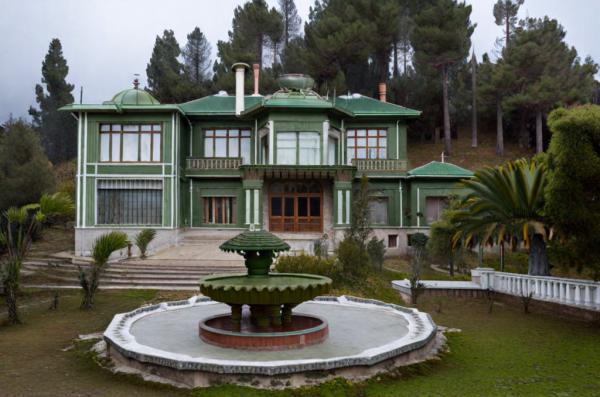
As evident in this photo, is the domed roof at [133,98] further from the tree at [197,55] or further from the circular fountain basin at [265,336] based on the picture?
the tree at [197,55]

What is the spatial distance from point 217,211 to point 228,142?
3.82 metres

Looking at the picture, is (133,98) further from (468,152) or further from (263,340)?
(468,152)

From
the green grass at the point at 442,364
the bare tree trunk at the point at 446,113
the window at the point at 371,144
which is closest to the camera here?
the green grass at the point at 442,364

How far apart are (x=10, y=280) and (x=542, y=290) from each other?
12.6 meters

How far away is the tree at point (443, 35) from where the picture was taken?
44.5m

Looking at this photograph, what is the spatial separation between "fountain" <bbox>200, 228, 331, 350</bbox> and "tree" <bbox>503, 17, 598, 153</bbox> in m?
37.9

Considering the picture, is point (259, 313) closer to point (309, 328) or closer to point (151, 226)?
point (309, 328)

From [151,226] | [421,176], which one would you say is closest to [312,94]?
[421,176]

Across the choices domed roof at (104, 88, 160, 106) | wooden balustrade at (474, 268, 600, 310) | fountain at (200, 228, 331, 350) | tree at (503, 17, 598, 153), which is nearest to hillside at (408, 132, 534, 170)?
tree at (503, 17, 598, 153)

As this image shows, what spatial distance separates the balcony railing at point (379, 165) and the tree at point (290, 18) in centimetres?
3535

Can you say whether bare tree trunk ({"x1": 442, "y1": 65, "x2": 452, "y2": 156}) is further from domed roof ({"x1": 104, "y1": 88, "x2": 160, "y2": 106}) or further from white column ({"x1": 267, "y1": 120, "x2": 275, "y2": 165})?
domed roof ({"x1": 104, "y1": 88, "x2": 160, "y2": 106})

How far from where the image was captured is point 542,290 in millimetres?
13125

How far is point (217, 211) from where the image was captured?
28266mm

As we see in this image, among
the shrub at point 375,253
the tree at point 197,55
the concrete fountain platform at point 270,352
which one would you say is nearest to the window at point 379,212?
the shrub at point 375,253
